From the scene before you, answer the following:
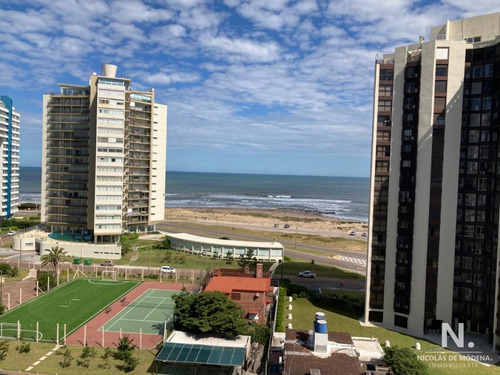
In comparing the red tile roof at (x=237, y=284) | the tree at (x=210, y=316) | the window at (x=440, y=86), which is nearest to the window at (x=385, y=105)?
the window at (x=440, y=86)

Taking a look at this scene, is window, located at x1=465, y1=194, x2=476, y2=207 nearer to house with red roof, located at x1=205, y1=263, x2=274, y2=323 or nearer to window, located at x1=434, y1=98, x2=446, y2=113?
window, located at x1=434, y1=98, x2=446, y2=113

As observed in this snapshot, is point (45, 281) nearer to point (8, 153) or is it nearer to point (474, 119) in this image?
point (474, 119)

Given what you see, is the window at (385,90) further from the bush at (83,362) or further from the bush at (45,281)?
the bush at (45,281)

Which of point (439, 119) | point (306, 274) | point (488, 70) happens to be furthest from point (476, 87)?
point (306, 274)

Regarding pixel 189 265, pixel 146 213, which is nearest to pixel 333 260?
pixel 189 265

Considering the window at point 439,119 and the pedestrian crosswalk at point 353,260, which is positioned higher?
the window at point 439,119

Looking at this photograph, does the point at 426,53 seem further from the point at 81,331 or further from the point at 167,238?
the point at 167,238
